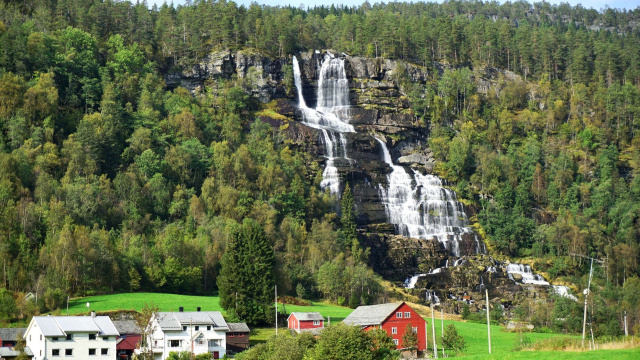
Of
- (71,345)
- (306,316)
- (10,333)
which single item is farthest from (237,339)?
(10,333)

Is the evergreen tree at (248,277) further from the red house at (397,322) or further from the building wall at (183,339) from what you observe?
the red house at (397,322)

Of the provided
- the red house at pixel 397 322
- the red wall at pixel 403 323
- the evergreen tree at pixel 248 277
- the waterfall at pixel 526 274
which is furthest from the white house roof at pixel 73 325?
the waterfall at pixel 526 274

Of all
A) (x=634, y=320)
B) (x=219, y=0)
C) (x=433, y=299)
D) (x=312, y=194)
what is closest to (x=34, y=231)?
(x=312, y=194)

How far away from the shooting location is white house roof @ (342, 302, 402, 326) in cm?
8856

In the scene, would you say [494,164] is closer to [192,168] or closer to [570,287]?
[570,287]

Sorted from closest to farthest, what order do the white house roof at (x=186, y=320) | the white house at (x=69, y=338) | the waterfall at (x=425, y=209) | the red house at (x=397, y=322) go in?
the white house at (x=69, y=338), the white house roof at (x=186, y=320), the red house at (x=397, y=322), the waterfall at (x=425, y=209)

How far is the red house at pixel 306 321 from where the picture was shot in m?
91.6

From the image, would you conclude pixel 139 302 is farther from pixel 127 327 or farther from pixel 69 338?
pixel 69 338

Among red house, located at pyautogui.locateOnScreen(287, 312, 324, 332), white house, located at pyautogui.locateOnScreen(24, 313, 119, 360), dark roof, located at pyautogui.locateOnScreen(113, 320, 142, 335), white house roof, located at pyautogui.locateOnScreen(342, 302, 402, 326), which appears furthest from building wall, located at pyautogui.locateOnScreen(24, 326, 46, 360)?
white house roof, located at pyautogui.locateOnScreen(342, 302, 402, 326)

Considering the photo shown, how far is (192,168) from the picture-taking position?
135 metres

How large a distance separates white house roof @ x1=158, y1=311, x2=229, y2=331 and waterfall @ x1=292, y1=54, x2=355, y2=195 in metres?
64.4

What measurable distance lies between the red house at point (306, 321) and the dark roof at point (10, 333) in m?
27.1

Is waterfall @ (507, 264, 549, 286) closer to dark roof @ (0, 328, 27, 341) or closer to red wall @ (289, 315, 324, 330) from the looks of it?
red wall @ (289, 315, 324, 330)

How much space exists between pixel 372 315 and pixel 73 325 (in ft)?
97.1
